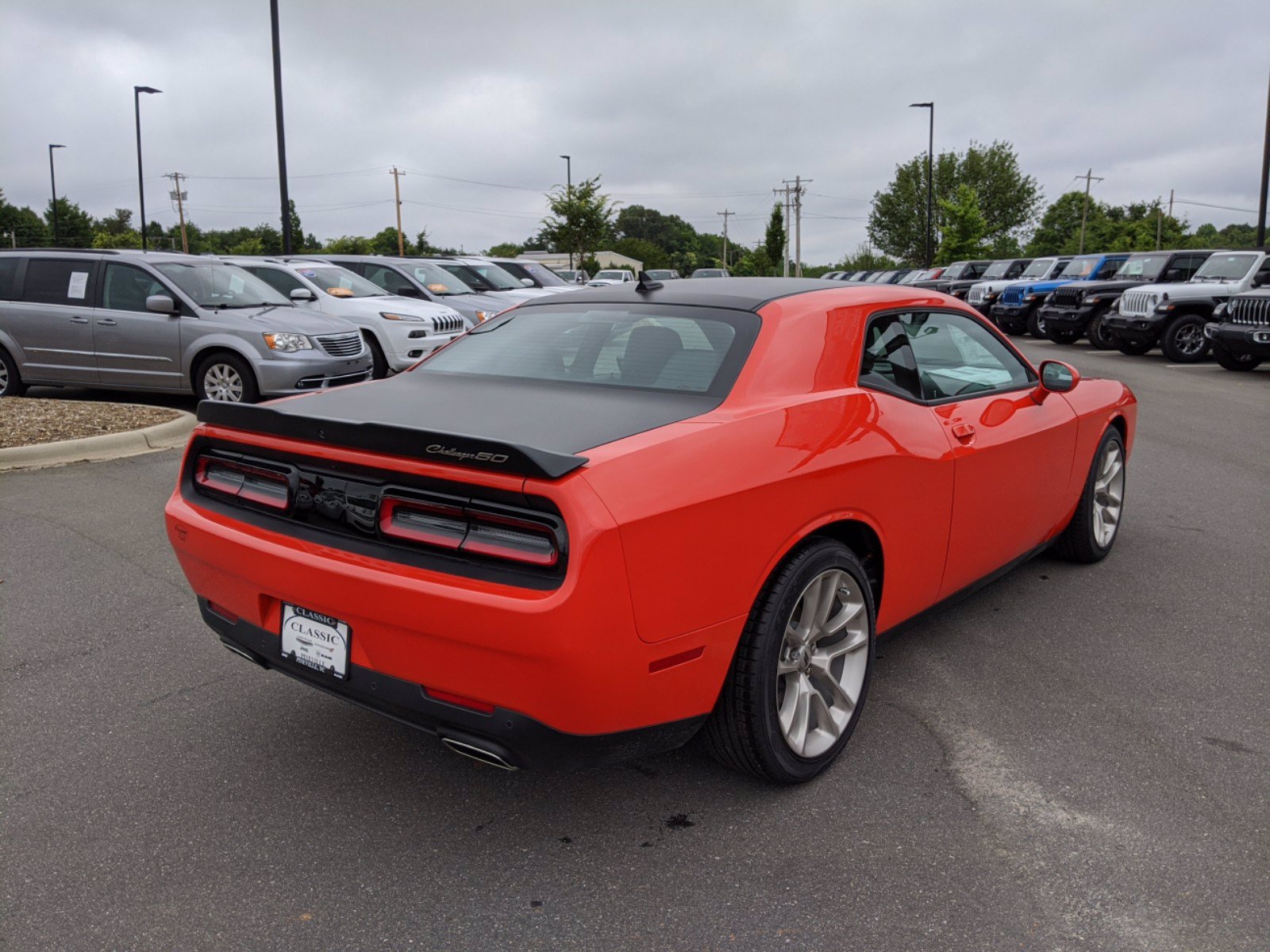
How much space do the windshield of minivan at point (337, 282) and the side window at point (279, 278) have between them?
0.13m

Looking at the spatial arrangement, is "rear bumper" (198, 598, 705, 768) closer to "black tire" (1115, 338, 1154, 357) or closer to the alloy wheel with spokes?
the alloy wheel with spokes

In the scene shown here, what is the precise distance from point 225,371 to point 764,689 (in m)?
8.92

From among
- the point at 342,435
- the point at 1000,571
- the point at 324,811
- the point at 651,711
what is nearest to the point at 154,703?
the point at 324,811

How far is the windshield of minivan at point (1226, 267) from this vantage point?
16922 mm

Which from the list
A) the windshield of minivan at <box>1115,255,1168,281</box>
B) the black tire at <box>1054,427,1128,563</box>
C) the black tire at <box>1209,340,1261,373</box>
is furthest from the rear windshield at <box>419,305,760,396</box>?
the windshield of minivan at <box>1115,255,1168,281</box>

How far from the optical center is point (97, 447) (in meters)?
8.23

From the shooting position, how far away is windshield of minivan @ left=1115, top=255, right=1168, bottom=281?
1948 centimetres

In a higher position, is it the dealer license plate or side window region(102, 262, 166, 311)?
side window region(102, 262, 166, 311)

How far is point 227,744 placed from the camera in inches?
136

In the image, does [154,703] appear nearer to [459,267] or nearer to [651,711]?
[651,711]

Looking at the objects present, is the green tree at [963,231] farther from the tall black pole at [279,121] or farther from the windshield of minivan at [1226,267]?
the tall black pole at [279,121]

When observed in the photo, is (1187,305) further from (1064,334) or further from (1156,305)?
(1064,334)

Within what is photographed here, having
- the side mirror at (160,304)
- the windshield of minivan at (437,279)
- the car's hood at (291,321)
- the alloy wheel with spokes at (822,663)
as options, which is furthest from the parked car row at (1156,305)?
the alloy wheel with spokes at (822,663)

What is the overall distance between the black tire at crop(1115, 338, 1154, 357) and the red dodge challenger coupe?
15.6m
